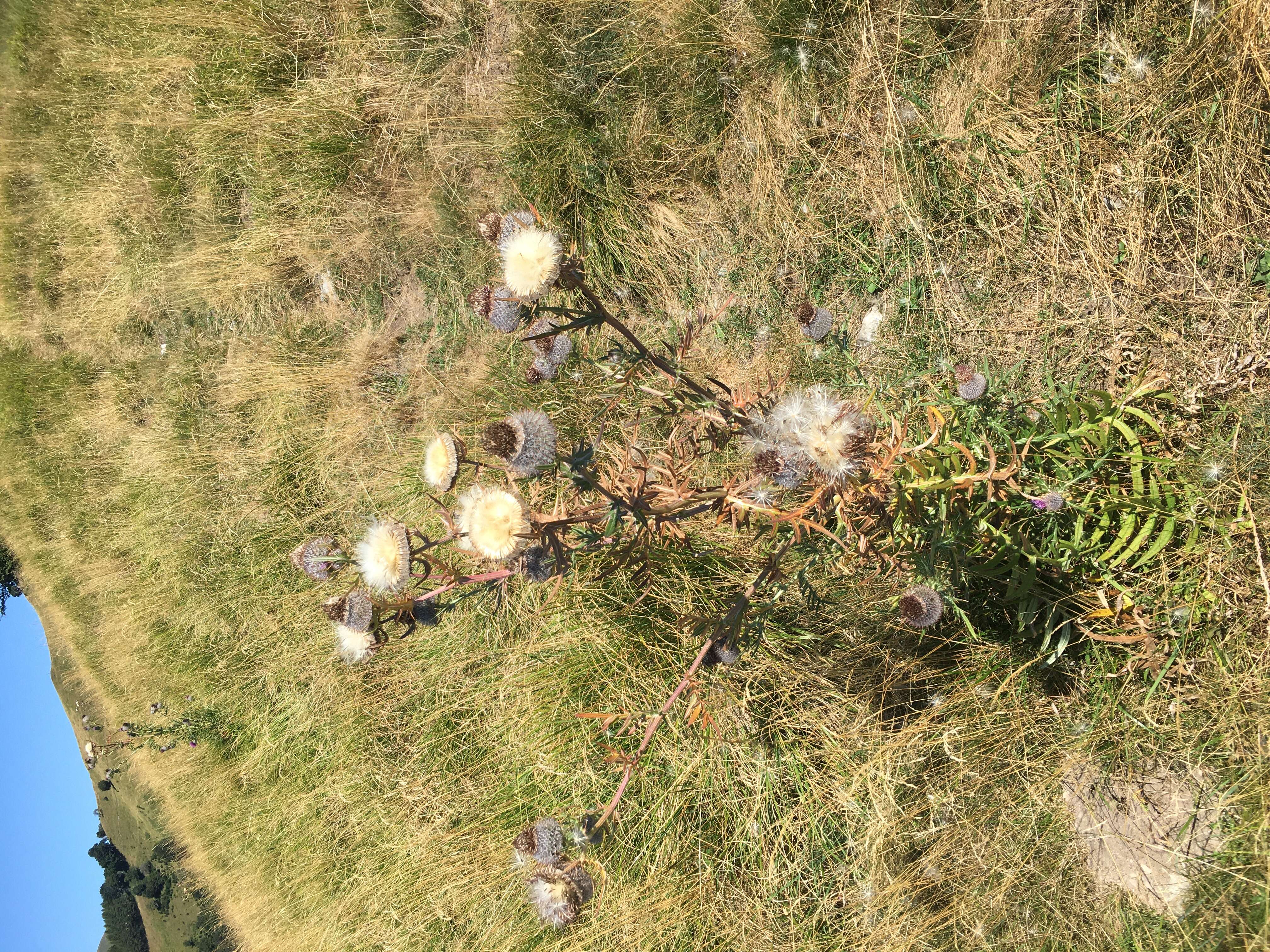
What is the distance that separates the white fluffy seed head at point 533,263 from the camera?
5.10 ft

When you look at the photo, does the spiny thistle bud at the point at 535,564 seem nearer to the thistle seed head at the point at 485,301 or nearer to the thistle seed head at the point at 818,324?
the thistle seed head at the point at 485,301

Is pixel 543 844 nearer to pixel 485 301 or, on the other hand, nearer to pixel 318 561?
pixel 318 561

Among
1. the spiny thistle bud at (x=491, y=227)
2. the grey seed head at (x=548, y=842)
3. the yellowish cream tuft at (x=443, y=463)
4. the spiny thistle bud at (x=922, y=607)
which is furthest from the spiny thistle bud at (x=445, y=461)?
the spiny thistle bud at (x=922, y=607)

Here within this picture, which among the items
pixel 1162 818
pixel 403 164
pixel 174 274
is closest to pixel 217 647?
pixel 174 274

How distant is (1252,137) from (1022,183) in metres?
0.59

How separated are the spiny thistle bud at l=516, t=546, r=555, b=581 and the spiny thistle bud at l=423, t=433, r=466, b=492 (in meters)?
0.24

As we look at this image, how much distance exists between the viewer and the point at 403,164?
377cm

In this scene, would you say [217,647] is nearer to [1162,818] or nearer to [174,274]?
[174,274]

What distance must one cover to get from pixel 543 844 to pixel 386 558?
30.1 inches

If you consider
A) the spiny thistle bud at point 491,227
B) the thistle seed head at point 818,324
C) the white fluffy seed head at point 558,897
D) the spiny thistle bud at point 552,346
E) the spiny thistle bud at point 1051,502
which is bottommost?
the white fluffy seed head at point 558,897

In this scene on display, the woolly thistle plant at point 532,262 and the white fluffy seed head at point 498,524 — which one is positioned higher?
the woolly thistle plant at point 532,262

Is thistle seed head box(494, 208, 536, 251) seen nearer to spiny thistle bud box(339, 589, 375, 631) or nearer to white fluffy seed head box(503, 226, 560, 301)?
white fluffy seed head box(503, 226, 560, 301)

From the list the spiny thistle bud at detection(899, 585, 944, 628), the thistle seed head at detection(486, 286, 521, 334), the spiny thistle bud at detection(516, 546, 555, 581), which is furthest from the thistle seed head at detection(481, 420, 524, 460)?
the spiny thistle bud at detection(899, 585, 944, 628)

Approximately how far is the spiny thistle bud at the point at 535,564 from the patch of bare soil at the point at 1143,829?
6.11 ft
